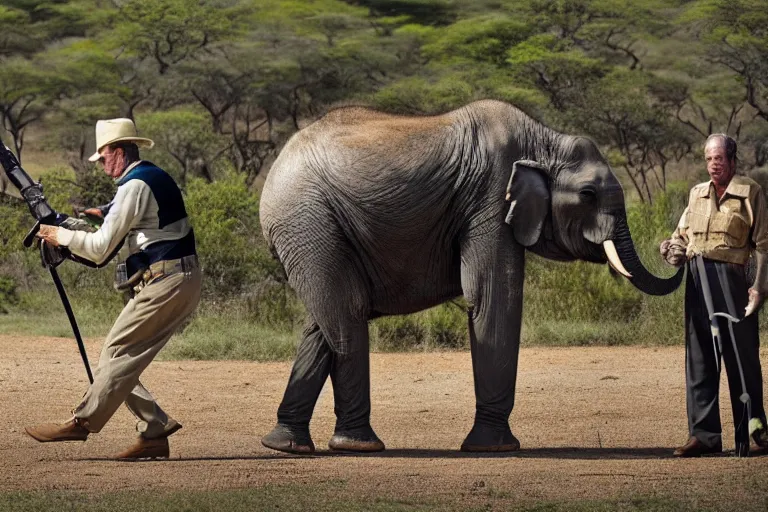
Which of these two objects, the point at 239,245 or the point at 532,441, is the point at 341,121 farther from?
the point at 239,245

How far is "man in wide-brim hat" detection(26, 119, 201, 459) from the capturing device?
8.80 m

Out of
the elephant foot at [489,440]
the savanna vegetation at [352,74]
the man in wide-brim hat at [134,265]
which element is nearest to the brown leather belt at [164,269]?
the man in wide-brim hat at [134,265]

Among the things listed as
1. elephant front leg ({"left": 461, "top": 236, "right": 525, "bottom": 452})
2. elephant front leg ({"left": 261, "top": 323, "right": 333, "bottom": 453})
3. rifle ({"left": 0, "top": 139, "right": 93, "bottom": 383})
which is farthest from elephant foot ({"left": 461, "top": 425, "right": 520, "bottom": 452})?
rifle ({"left": 0, "top": 139, "right": 93, "bottom": 383})

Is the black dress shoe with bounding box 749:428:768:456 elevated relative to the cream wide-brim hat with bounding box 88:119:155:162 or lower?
lower

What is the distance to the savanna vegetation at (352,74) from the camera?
35.0 metres

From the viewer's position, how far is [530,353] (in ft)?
50.1

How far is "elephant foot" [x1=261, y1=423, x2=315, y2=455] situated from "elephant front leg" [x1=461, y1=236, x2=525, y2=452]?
1.01m

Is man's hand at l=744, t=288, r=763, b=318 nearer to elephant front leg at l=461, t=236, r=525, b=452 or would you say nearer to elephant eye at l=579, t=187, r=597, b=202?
elephant eye at l=579, t=187, r=597, b=202

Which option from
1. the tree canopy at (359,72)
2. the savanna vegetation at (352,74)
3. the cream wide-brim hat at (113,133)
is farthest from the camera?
the tree canopy at (359,72)

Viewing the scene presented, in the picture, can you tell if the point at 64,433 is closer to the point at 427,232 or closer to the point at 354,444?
the point at 354,444

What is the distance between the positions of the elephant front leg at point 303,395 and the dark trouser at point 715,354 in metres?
2.24

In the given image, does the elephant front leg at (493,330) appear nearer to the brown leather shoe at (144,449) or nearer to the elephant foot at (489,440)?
the elephant foot at (489,440)

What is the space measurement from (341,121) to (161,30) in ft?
110

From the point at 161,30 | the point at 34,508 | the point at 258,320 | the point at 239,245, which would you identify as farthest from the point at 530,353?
the point at 161,30
